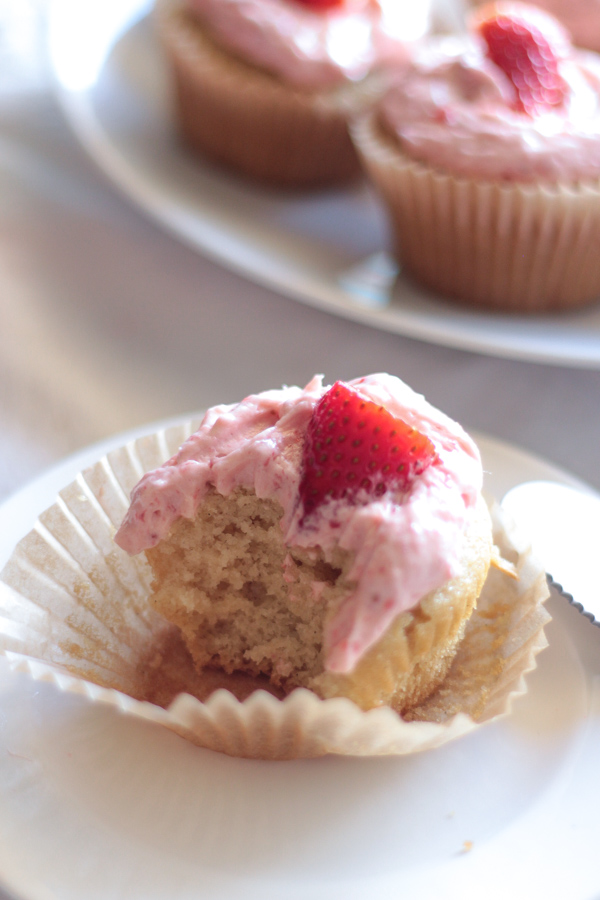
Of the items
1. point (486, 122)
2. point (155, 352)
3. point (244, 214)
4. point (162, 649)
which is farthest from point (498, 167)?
point (162, 649)

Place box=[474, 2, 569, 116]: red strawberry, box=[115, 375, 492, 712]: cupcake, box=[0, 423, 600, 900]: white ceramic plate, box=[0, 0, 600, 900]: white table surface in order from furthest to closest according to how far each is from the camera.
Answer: box=[474, 2, 569, 116]: red strawberry < box=[0, 0, 600, 900]: white table surface < box=[115, 375, 492, 712]: cupcake < box=[0, 423, 600, 900]: white ceramic plate

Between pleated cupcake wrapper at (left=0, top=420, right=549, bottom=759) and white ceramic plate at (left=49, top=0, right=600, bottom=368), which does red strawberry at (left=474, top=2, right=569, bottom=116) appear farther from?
pleated cupcake wrapper at (left=0, top=420, right=549, bottom=759)

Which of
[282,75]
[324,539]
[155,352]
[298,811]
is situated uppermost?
[282,75]

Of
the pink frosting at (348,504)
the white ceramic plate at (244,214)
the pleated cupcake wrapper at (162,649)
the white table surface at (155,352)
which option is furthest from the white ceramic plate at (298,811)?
the white ceramic plate at (244,214)

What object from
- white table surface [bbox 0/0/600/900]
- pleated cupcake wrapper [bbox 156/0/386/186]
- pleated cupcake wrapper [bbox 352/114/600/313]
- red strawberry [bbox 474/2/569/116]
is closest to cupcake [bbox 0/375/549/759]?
white table surface [bbox 0/0/600/900]

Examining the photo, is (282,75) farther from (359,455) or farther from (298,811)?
(298,811)

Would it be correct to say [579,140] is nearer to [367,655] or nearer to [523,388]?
[523,388]

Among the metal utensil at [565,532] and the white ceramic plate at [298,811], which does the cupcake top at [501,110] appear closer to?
the metal utensil at [565,532]
